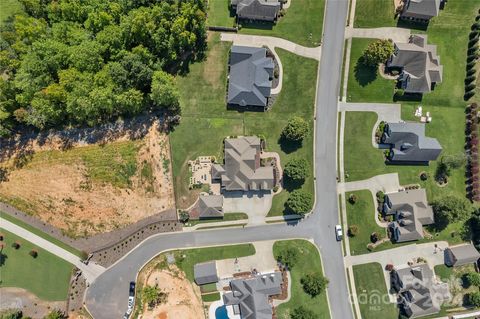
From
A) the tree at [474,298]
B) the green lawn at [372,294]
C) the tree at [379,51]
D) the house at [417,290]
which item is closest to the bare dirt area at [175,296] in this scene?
the green lawn at [372,294]

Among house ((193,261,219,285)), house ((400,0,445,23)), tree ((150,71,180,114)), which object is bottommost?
house ((193,261,219,285))

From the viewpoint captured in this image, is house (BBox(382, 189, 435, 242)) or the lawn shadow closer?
house (BBox(382, 189, 435, 242))

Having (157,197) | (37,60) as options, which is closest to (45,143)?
(37,60)

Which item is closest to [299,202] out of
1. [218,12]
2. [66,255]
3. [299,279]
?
[299,279]

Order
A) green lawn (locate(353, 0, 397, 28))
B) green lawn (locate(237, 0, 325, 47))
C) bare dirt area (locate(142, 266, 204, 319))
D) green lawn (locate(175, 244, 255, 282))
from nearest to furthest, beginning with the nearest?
bare dirt area (locate(142, 266, 204, 319)) → green lawn (locate(175, 244, 255, 282)) → green lawn (locate(237, 0, 325, 47)) → green lawn (locate(353, 0, 397, 28))

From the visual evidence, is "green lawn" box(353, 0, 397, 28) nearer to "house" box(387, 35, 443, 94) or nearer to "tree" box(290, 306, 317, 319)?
"house" box(387, 35, 443, 94)

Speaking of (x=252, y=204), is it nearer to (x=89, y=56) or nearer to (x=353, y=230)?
(x=353, y=230)

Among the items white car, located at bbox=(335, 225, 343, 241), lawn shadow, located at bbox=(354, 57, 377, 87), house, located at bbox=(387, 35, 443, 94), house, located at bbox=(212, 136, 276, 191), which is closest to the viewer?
house, located at bbox=(212, 136, 276, 191)

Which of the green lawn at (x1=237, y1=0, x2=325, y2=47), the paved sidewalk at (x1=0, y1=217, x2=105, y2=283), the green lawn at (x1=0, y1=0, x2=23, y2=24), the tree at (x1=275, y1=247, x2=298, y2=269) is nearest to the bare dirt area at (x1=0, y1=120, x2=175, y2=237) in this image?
the paved sidewalk at (x1=0, y1=217, x2=105, y2=283)

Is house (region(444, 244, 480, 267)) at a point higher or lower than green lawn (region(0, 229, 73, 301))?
lower

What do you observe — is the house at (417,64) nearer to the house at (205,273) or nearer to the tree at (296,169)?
the tree at (296,169)
